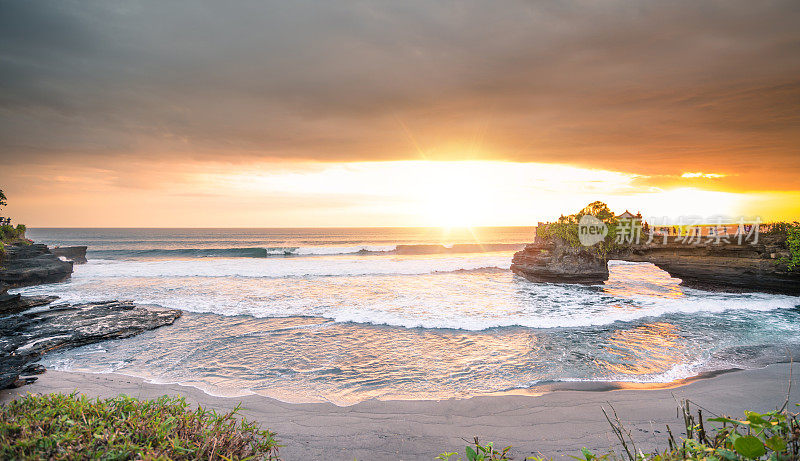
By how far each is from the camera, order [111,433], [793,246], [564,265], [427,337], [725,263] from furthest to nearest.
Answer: [564,265]
[725,263]
[793,246]
[427,337]
[111,433]

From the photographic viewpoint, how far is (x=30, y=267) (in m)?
24.1

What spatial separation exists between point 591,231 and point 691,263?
6.01 meters

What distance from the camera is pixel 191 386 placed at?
27.4 ft

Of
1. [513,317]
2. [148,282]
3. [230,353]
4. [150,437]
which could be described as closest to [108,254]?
[148,282]

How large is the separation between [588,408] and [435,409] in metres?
3.05

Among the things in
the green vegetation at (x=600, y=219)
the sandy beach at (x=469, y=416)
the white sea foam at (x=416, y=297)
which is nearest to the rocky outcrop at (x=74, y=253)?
the white sea foam at (x=416, y=297)

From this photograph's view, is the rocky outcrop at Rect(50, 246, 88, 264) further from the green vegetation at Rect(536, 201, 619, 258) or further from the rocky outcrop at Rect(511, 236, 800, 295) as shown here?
the green vegetation at Rect(536, 201, 619, 258)

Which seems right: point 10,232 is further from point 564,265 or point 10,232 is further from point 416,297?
point 564,265

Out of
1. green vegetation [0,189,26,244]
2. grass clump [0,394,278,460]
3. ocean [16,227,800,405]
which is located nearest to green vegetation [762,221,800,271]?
ocean [16,227,800,405]

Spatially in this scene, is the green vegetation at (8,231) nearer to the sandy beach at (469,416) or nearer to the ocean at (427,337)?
the ocean at (427,337)

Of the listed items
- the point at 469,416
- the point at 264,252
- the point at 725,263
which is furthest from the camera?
the point at 264,252

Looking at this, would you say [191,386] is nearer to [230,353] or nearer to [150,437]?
[230,353]

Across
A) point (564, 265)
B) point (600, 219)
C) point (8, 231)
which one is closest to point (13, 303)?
point (8, 231)

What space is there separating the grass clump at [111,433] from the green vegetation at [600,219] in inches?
1039
